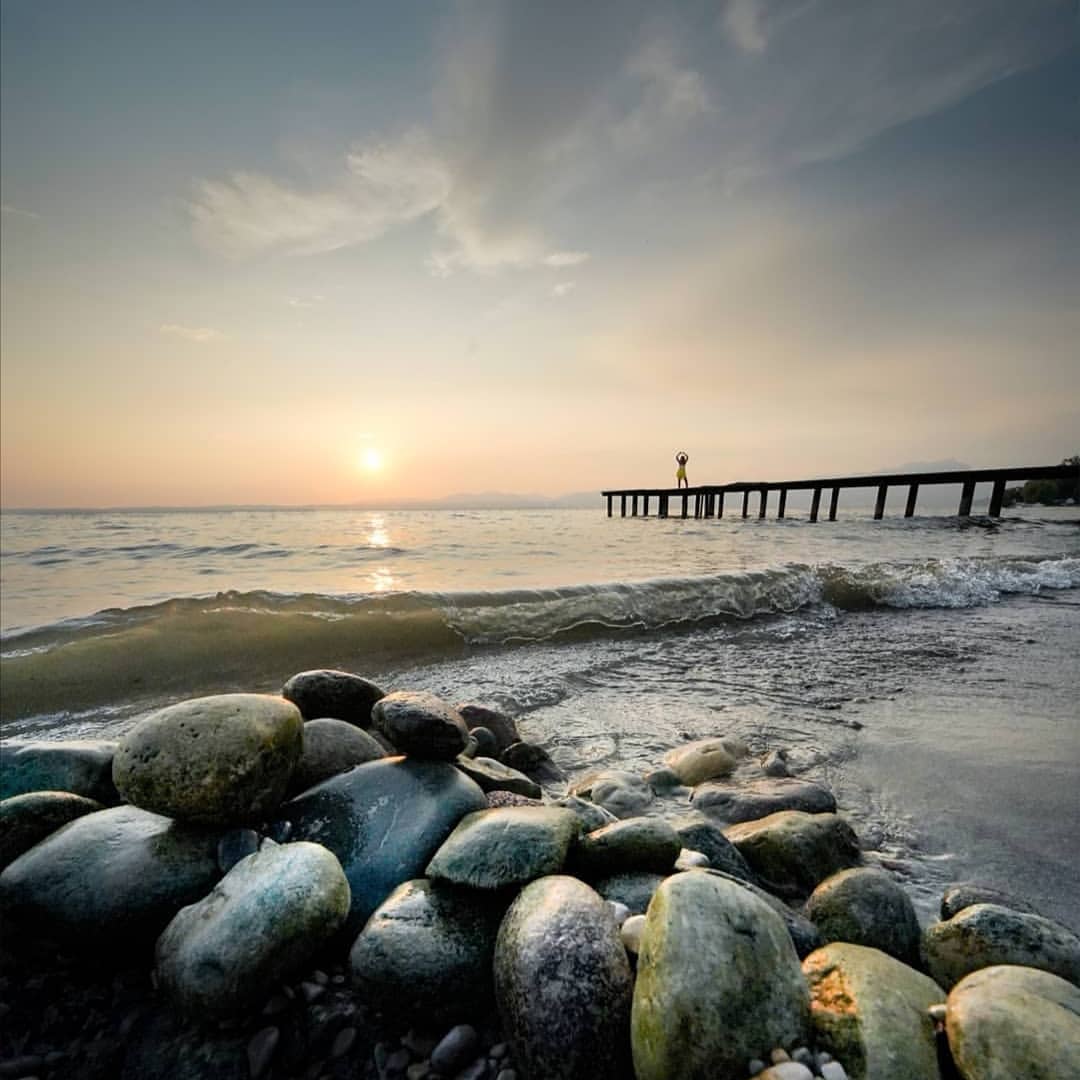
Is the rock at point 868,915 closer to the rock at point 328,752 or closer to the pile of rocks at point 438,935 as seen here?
the pile of rocks at point 438,935

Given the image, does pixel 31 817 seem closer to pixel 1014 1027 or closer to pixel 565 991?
pixel 565 991

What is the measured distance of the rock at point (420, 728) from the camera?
2.48m

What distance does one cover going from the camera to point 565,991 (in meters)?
1.42

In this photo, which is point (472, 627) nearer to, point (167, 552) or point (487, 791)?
point (487, 791)

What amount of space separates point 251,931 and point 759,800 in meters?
2.38

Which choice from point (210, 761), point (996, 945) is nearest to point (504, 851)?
point (210, 761)

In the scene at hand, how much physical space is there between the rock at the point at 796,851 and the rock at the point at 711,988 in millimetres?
943

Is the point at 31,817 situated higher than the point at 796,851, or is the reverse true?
the point at 31,817

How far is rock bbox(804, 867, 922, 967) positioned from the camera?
187 centimetres

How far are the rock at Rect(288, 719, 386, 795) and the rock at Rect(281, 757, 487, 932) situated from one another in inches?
5.0

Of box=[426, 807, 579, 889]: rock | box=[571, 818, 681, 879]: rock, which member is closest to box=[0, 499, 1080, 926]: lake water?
box=[571, 818, 681, 879]: rock

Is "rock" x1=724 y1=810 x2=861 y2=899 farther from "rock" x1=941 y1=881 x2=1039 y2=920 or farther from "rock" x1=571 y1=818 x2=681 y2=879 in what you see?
"rock" x1=571 y1=818 x2=681 y2=879

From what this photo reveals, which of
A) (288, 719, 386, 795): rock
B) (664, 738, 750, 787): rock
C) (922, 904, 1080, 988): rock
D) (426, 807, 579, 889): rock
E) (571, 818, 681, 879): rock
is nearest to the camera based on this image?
(922, 904, 1080, 988): rock

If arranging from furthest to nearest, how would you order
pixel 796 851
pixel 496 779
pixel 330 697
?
pixel 330 697
pixel 496 779
pixel 796 851
